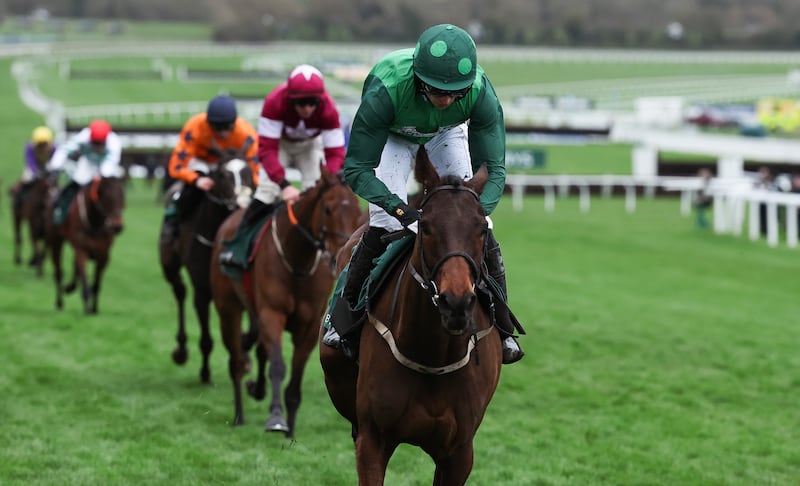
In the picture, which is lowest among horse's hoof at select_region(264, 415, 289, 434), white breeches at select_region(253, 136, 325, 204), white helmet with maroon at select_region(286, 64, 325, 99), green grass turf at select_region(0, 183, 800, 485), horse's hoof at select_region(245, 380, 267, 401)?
green grass turf at select_region(0, 183, 800, 485)

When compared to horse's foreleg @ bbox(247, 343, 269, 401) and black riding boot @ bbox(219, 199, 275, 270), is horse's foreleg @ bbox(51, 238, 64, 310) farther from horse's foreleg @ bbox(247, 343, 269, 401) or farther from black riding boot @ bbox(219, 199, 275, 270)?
black riding boot @ bbox(219, 199, 275, 270)

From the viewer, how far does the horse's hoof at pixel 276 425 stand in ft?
24.3

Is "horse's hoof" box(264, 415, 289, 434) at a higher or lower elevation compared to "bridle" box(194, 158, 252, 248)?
lower

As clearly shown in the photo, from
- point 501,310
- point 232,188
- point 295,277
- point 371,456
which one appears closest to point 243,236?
point 295,277

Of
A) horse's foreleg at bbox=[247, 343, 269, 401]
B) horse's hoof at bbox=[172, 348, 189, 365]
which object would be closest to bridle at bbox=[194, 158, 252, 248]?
horse's foreleg at bbox=[247, 343, 269, 401]

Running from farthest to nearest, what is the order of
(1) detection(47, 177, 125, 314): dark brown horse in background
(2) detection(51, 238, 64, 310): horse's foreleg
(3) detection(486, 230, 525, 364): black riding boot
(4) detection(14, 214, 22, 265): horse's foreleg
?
(4) detection(14, 214, 22, 265): horse's foreleg → (2) detection(51, 238, 64, 310): horse's foreleg → (1) detection(47, 177, 125, 314): dark brown horse in background → (3) detection(486, 230, 525, 364): black riding boot

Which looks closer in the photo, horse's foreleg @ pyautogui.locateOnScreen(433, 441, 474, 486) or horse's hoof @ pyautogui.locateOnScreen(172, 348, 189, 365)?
horse's foreleg @ pyautogui.locateOnScreen(433, 441, 474, 486)

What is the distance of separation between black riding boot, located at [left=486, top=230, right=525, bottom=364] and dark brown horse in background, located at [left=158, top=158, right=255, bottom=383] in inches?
158

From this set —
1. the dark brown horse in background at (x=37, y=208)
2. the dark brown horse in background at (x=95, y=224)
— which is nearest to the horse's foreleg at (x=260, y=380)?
the dark brown horse in background at (x=95, y=224)

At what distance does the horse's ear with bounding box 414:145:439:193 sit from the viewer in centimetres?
441

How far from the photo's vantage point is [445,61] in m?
4.52

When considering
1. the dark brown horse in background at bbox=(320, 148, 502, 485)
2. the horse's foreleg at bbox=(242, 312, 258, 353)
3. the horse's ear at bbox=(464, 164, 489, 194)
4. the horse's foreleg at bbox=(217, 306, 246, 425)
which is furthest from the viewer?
the horse's foreleg at bbox=(242, 312, 258, 353)

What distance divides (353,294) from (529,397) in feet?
13.8

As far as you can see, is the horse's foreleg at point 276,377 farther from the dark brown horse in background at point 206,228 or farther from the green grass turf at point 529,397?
the dark brown horse in background at point 206,228
